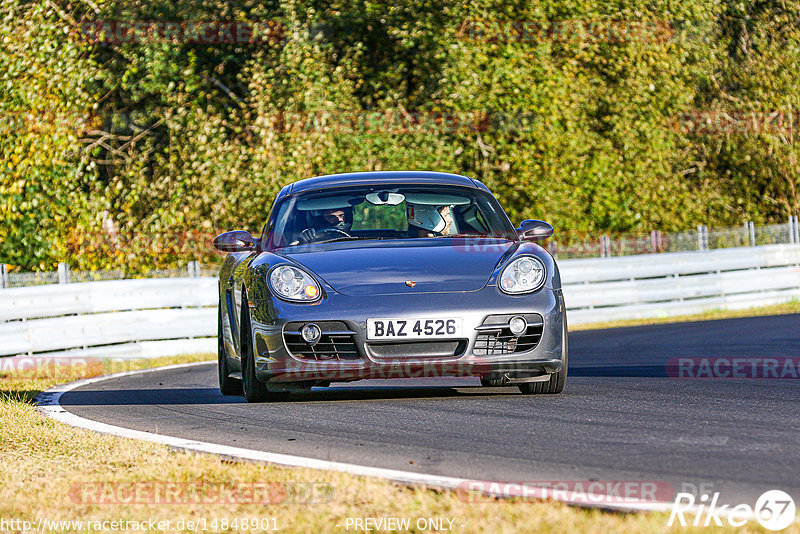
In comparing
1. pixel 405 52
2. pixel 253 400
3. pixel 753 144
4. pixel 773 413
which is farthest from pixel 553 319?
pixel 753 144

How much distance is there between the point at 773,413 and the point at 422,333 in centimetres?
198

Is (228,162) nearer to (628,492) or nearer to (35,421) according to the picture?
(35,421)

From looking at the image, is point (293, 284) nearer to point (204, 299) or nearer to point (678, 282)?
point (204, 299)

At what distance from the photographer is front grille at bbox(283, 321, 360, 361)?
25.0 ft

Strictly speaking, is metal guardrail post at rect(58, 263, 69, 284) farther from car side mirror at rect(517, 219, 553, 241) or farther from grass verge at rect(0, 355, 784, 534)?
grass verge at rect(0, 355, 784, 534)

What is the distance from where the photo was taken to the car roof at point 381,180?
29.8ft

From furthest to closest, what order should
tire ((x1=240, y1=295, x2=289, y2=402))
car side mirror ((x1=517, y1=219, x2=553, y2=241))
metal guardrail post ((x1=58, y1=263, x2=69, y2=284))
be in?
1. metal guardrail post ((x1=58, y1=263, x2=69, y2=284))
2. car side mirror ((x1=517, y1=219, x2=553, y2=241))
3. tire ((x1=240, y1=295, x2=289, y2=402))

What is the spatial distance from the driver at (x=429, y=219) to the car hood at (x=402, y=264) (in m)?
0.42

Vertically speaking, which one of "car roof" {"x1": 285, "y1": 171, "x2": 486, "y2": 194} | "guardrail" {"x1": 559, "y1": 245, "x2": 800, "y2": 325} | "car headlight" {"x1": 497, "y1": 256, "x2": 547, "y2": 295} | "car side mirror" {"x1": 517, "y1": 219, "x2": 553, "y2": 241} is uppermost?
"car roof" {"x1": 285, "y1": 171, "x2": 486, "y2": 194}

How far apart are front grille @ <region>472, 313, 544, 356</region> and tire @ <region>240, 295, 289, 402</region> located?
1468 millimetres

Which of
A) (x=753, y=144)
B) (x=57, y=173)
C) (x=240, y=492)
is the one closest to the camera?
(x=240, y=492)

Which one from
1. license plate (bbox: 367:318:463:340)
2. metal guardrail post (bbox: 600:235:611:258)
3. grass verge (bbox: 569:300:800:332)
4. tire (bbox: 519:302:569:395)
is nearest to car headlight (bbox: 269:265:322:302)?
license plate (bbox: 367:318:463:340)

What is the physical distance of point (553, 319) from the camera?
785 cm

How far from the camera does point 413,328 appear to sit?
757cm
